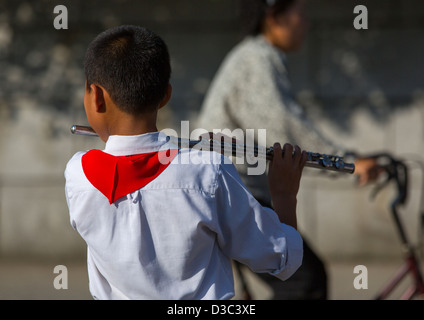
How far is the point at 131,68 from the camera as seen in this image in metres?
1.76

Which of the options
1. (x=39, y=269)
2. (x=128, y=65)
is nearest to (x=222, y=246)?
(x=128, y=65)

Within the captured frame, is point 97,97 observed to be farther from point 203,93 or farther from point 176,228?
point 203,93

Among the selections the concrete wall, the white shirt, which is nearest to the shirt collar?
the white shirt

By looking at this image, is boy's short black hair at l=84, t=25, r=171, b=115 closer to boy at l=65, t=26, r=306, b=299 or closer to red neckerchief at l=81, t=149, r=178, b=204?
boy at l=65, t=26, r=306, b=299

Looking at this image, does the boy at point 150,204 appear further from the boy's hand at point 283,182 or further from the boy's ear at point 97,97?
the boy's hand at point 283,182

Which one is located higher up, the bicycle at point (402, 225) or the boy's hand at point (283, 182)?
the boy's hand at point (283, 182)

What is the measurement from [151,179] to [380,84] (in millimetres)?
5287

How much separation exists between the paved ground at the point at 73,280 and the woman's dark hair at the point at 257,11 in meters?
2.60

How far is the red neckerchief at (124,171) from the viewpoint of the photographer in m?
1.73

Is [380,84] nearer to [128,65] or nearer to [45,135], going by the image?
[45,135]

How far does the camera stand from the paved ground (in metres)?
5.47

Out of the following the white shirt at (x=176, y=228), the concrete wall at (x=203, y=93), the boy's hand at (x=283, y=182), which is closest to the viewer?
the white shirt at (x=176, y=228)

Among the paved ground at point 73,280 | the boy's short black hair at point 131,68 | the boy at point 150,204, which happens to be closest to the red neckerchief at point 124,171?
the boy at point 150,204

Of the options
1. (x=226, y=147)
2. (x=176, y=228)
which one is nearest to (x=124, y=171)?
(x=176, y=228)
